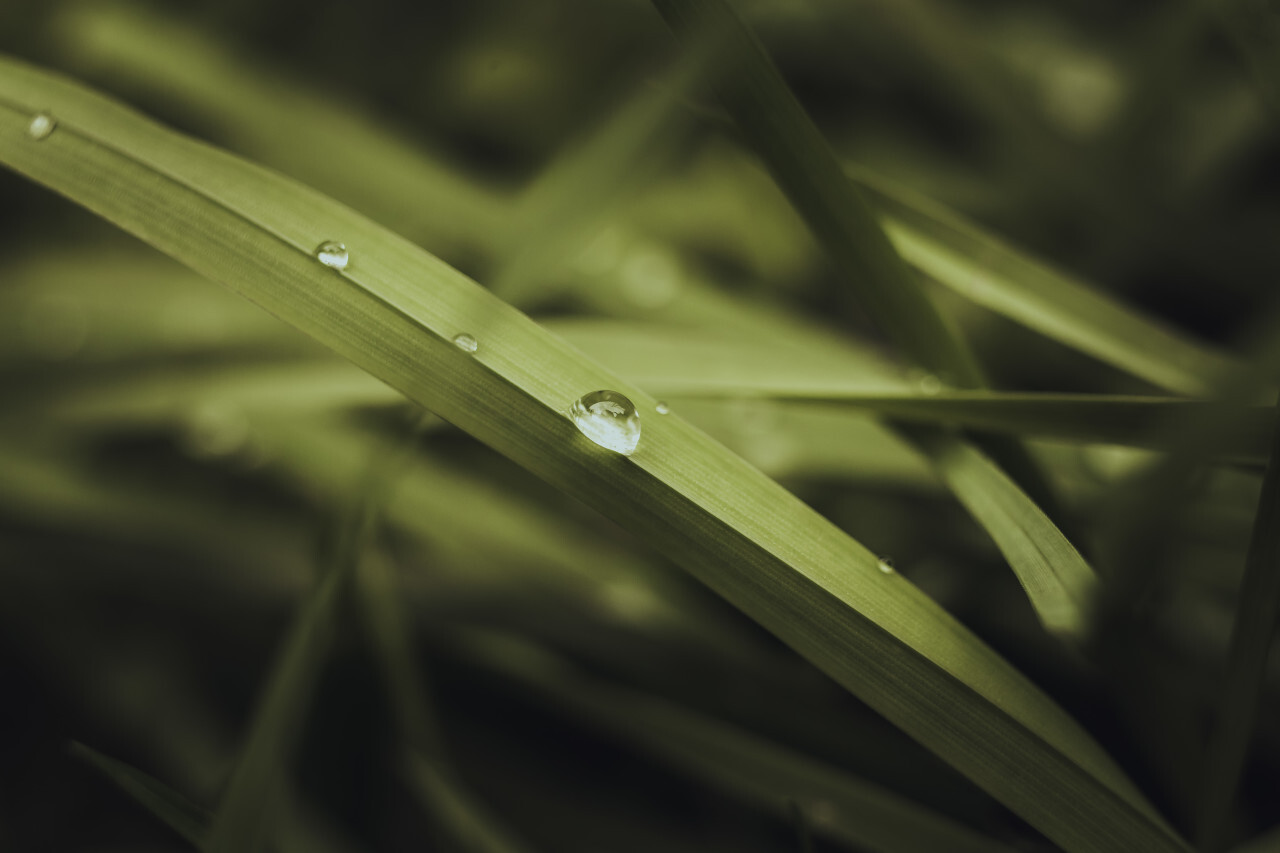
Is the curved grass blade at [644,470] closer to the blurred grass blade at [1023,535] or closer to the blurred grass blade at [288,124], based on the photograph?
the blurred grass blade at [1023,535]

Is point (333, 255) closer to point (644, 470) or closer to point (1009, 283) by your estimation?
point (644, 470)

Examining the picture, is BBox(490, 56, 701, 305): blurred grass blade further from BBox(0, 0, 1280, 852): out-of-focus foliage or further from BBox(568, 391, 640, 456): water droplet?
BBox(568, 391, 640, 456): water droplet

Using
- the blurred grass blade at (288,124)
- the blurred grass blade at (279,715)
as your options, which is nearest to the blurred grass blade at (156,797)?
the blurred grass blade at (279,715)

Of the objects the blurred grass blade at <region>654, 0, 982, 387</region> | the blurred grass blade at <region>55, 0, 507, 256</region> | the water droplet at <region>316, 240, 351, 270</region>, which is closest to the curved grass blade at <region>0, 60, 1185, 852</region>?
the water droplet at <region>316, 240, 351, 270</region>

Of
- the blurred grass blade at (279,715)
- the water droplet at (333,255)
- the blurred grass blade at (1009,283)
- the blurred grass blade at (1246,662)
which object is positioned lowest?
the blurred grass blade at (279,715)

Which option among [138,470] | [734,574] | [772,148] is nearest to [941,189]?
[772,148]

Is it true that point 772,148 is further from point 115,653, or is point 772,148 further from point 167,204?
point 115,653
